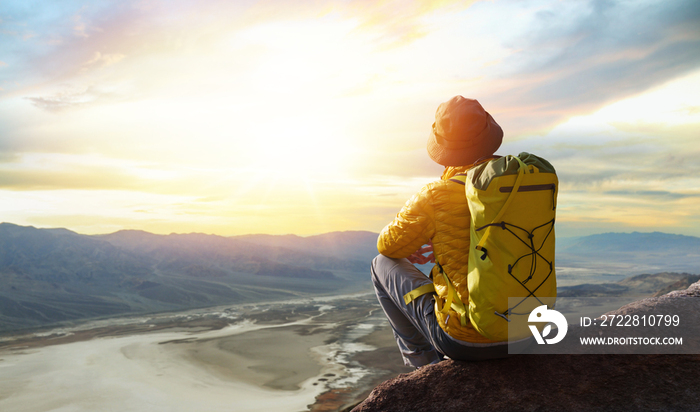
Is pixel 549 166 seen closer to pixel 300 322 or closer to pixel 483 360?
pixel 483 360

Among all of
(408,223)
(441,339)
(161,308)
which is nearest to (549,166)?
(408,223)

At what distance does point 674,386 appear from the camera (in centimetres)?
207

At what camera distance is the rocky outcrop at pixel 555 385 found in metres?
2.04

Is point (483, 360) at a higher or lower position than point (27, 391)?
higher

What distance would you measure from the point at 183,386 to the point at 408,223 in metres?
20.6

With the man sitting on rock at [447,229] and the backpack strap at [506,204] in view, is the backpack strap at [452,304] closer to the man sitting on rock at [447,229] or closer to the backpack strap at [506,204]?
the man sitting on rock at [447,229]

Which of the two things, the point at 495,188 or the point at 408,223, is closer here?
the point at 495,188

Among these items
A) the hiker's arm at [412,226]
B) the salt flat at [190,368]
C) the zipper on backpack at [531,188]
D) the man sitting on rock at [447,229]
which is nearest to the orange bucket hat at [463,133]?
the man sitting on rock at [447,229]

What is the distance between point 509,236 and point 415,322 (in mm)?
917

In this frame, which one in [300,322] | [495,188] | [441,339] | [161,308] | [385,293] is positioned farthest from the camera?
[161,308]

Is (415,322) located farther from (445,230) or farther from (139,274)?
(139,274)

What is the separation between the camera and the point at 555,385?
7.09ft

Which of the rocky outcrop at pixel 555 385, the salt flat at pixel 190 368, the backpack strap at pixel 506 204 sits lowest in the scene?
the salt flat at pixel 190 368

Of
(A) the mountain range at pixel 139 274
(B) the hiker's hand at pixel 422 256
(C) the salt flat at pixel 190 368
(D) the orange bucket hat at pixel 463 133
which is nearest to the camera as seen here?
(D) the orange bucket hat at pixel 463 133
